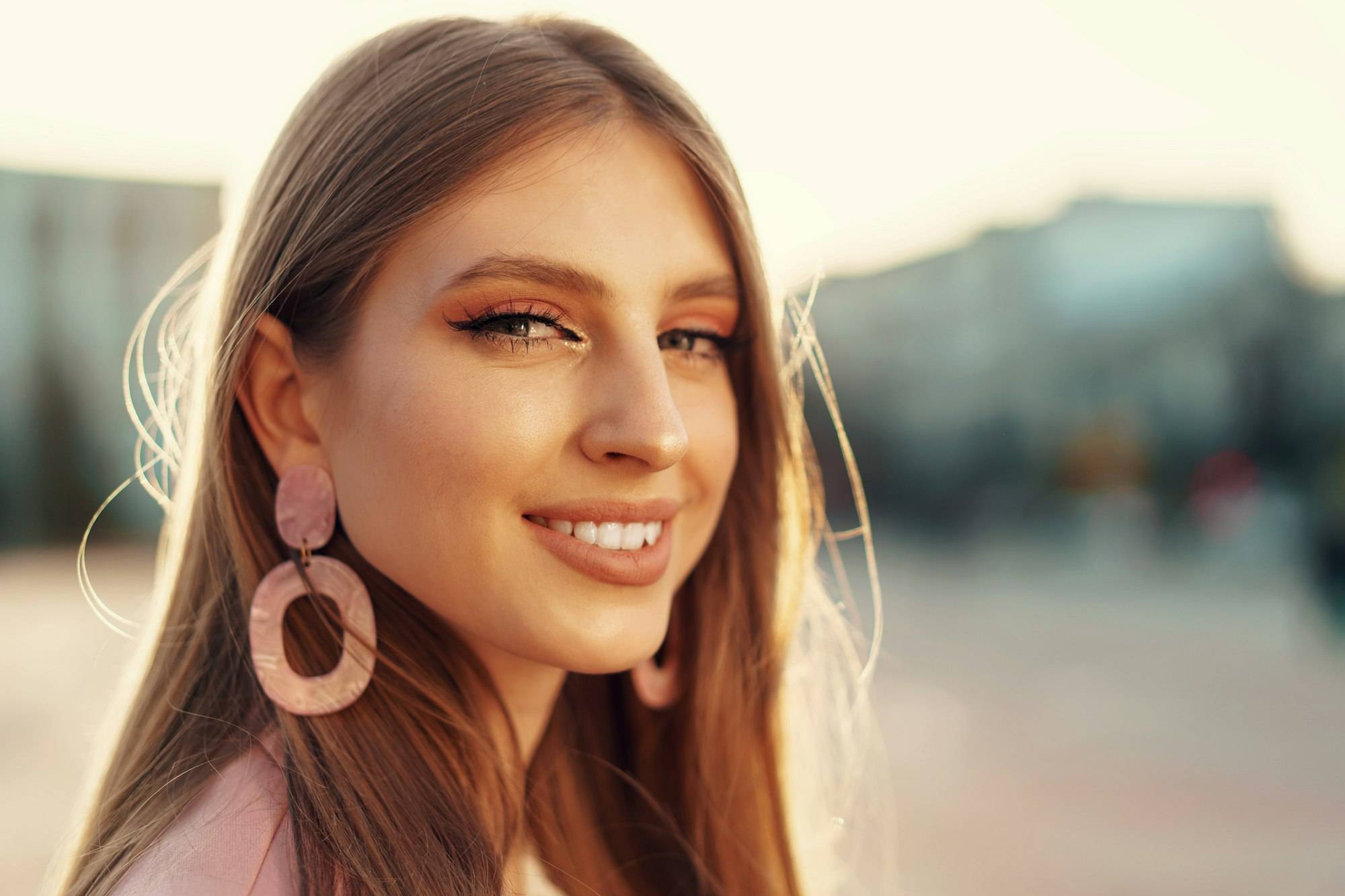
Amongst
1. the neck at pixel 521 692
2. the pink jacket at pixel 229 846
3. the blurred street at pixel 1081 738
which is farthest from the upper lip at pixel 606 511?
the blurred street at pixel 1081 738

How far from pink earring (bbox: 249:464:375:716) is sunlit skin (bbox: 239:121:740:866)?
0.14 feet

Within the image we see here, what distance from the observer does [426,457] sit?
58.4 inches

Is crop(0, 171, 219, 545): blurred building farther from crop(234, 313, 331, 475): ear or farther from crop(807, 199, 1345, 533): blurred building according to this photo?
crop(234, 313, 331, 475): ear

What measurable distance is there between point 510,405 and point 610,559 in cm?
29

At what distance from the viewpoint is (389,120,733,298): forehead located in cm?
153

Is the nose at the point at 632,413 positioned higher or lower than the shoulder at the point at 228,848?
higher

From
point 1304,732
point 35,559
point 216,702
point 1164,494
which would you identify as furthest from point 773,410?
point 35,559

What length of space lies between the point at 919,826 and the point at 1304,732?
13.2 ft

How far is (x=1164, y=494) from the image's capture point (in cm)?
1919

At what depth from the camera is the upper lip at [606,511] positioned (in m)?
1.54

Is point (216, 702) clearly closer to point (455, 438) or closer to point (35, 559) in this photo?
point (455, 438)

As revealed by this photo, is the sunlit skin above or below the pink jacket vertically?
above

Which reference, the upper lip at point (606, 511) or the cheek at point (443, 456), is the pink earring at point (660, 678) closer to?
the upper lip at point (606, 511)

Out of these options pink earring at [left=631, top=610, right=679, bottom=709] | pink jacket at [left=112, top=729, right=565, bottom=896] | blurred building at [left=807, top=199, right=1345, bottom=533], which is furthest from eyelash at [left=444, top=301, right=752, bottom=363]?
blurred building at [left=807, top=199, right=1345, bottom=533]
